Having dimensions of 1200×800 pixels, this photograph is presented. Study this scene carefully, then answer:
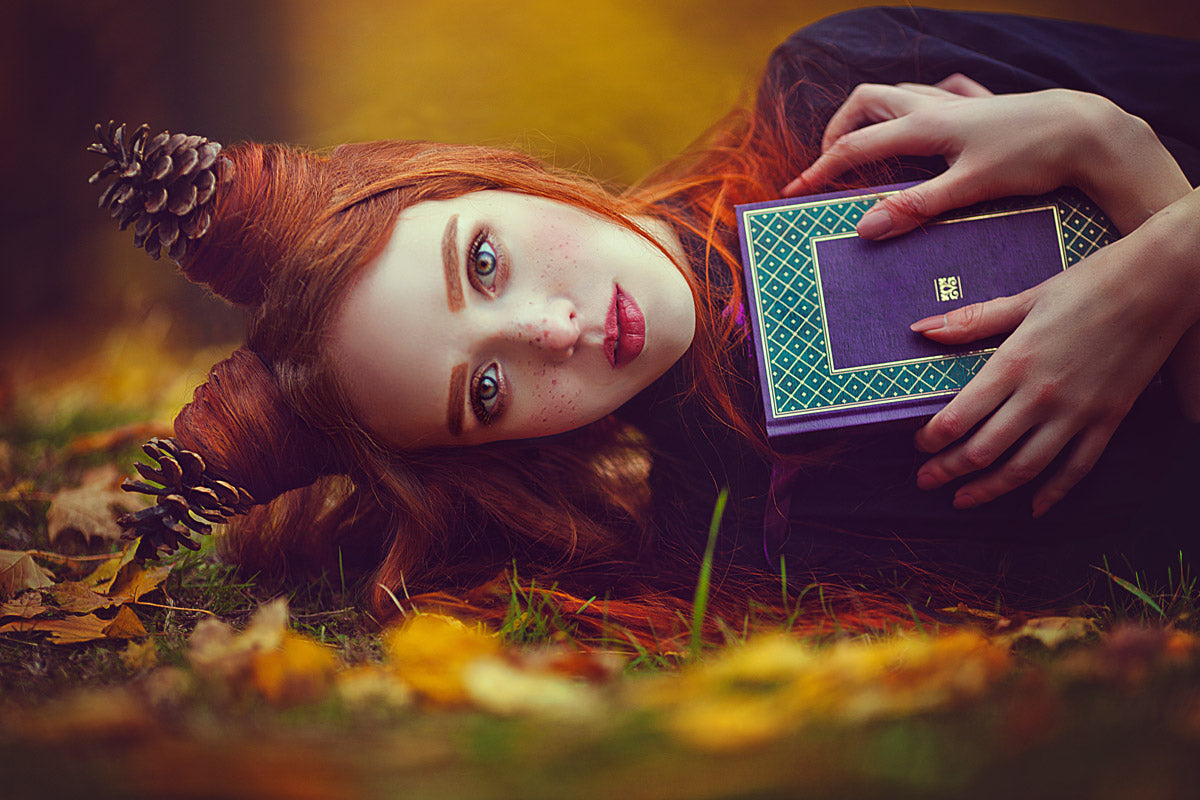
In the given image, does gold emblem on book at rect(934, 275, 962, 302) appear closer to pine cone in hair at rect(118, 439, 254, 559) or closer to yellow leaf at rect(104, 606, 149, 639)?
pine cone in hair at rect(118, 439, 254, 559)

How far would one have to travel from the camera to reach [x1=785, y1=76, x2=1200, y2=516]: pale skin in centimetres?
104

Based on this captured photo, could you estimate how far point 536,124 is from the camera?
2.49 meters

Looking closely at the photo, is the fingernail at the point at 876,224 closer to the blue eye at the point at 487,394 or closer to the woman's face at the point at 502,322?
the woman's face at the point at 502,322

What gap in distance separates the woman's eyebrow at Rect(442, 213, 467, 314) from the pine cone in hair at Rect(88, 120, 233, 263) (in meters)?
0.36

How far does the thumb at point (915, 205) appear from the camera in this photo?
3.62 ft

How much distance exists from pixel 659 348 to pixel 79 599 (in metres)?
0.95

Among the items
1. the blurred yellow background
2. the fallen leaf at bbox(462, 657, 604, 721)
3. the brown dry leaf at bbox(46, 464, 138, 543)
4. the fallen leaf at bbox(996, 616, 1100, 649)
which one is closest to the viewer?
the fallen leaf at bbox(462, 657, 604, 721)

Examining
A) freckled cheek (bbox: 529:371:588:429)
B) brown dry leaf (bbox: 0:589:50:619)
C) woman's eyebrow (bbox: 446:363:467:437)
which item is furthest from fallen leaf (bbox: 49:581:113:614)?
freckled cheek (bbox: 529:371:588:429)

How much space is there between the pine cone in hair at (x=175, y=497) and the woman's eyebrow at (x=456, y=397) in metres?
0.34

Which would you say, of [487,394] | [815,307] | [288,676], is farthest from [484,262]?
[288,676]

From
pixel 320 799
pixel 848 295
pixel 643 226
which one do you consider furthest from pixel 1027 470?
pixel 320 799

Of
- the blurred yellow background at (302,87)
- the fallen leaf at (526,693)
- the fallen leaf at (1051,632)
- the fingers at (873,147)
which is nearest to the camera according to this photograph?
the fallen leaf at (526,693)

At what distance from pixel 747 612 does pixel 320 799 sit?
720 millimetres

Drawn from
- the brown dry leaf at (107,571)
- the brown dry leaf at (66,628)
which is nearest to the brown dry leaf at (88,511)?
the brown dry leaf at (107,571)
